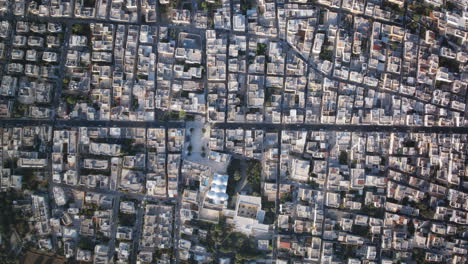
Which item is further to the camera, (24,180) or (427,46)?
(427,46)

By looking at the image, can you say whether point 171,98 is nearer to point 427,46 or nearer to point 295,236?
point 295,236

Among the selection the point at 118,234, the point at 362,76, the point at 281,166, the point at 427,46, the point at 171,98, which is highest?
the point at 427,46

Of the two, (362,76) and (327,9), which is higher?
(327,9)

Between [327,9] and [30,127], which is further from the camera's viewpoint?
[327,9]

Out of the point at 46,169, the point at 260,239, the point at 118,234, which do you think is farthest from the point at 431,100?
the point at 46,169

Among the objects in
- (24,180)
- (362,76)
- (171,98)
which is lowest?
(24,180)

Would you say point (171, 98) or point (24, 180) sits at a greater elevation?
point (171, 98)

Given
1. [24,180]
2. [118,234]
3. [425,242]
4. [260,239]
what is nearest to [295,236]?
[260,239]

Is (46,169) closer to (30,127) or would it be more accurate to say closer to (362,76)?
(30,127)

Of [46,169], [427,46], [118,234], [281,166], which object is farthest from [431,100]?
[46,169]
